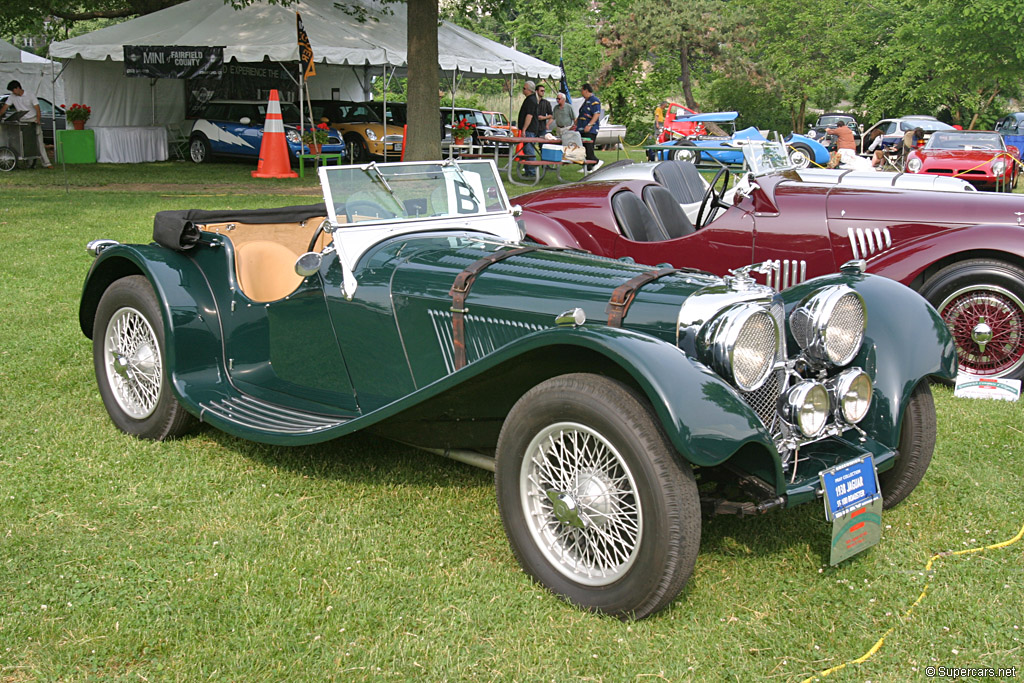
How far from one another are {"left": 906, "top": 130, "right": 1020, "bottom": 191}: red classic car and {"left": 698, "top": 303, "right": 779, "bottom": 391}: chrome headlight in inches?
587

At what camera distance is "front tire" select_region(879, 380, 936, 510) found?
12.3 feet

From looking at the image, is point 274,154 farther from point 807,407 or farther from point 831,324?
point 807,407

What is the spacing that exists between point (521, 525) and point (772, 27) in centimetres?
4235

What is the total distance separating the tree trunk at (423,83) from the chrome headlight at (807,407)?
12.5 metres

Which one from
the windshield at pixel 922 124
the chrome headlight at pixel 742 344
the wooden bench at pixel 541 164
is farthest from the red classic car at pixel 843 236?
the windshield at pixel 922 124

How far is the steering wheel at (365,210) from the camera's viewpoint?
4.32 m

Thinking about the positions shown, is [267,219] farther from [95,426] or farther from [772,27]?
[772,27]

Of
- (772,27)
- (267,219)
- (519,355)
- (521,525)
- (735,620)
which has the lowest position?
(735,620)

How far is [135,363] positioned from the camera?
4.73 meters

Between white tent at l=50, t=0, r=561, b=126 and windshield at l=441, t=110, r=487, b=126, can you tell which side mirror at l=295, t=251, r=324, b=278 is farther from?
windshield at l=441, t=110, r=487, b=126

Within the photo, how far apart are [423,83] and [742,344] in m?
12.9

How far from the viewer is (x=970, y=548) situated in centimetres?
358

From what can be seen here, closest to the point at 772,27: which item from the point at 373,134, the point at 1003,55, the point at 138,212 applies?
the point at 1003,55

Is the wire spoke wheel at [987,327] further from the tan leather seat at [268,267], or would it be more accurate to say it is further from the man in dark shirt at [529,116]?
the man in dark shirt at [529,116]
